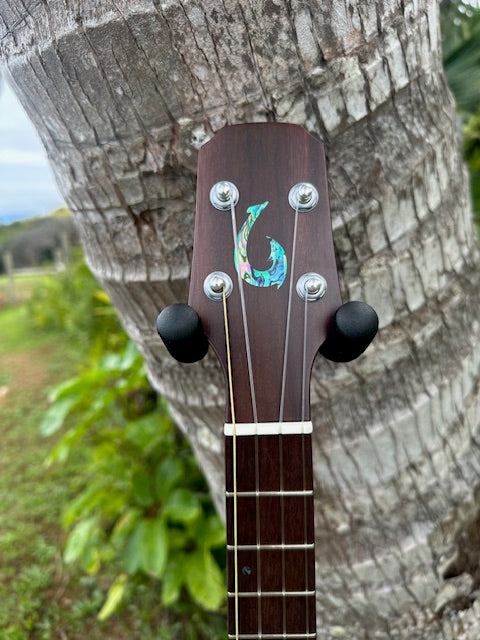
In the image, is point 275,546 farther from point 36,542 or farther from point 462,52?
point 36,542

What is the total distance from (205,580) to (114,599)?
18.0 inches

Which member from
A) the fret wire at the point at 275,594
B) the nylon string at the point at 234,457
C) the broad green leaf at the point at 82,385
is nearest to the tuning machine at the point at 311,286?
the nylon string at the point at 234,457

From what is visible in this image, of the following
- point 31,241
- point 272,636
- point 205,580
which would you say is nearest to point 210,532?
point 205,580

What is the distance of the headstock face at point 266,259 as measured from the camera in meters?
0.77

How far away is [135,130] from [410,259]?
504mm

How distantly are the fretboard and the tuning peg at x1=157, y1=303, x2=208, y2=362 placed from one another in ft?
0.64

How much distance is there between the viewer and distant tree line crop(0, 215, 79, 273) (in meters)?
10.3

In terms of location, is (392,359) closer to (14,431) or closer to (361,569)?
(361,569)

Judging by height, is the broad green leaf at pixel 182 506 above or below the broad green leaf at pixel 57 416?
below

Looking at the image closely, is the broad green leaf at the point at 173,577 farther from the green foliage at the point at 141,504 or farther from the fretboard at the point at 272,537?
the fretboard at the point at 272,537

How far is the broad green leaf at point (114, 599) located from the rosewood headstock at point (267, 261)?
66.1 inches

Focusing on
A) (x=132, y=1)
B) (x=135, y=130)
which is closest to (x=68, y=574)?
(x=135, y=130)

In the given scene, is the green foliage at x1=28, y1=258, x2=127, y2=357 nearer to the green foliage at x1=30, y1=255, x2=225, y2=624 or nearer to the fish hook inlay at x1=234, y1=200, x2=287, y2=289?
the green foliage at x1=30, y1=255, x2=225, y2=624

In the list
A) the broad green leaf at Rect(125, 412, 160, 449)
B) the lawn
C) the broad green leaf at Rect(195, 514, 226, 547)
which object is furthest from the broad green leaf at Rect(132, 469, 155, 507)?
the lawn
